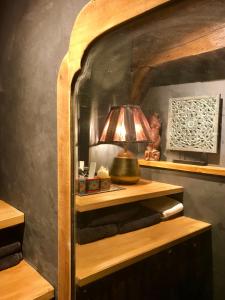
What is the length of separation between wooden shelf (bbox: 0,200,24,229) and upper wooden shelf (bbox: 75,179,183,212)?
1.23 ft

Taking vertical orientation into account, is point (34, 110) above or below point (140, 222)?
above

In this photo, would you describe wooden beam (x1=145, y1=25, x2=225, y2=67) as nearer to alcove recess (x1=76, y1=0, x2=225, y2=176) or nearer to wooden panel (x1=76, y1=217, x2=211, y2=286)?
alcove recess (x1=76, y1=0, x2=225, y2=176)

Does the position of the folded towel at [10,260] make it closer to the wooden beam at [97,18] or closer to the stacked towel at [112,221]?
the stacked towel at [112,221]

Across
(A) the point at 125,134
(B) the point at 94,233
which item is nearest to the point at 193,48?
(A) the point at 125,134

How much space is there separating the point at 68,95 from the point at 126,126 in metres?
0.35

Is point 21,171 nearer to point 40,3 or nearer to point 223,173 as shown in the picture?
point 40,3

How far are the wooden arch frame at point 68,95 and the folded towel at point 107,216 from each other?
81mm

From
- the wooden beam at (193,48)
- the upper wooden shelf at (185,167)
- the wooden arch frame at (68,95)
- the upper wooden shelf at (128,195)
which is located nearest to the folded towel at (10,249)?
the wooden arch frame at (68,95)

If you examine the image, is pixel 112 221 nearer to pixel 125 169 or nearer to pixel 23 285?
pixel 125 169

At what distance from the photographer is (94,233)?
962 mm

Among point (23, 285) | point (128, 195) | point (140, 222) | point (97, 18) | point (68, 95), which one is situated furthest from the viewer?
point (140, 222)

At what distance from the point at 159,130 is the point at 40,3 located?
708 mm

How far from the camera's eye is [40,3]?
3.04ft

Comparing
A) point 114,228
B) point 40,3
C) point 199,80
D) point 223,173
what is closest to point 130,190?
point 114,228
